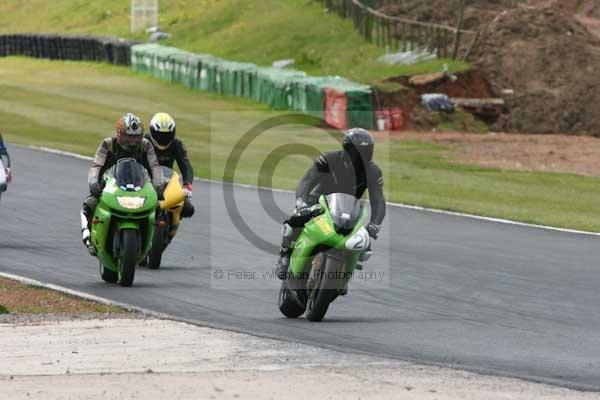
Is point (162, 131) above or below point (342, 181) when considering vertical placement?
below

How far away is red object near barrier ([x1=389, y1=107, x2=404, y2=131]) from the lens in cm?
3803

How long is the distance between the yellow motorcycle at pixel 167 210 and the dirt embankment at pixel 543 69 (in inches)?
934

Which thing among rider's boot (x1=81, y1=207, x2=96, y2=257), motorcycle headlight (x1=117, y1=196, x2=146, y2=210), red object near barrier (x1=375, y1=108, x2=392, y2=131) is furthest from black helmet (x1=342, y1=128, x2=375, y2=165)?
red object near barrier (x1=375, y1=108, x2=392, y2=131)

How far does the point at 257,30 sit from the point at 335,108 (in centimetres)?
2124

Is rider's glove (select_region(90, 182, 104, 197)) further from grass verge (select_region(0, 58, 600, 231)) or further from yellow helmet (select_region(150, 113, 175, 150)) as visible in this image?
grass verge (select_region(0, 58, 600, 231))

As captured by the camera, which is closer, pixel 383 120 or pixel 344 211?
pixel 344 211

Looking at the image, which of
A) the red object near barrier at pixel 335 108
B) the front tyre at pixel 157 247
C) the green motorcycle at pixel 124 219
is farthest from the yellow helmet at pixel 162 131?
the red object near barrier at pixel 335 108

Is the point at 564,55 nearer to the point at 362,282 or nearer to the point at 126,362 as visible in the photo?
the point at 362,282

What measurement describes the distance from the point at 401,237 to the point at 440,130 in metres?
19.3

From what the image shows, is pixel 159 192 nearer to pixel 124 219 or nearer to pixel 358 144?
pixel 124 219

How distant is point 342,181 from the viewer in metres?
12.2

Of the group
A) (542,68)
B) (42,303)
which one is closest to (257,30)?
(542,68)

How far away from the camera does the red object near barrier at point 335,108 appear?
37.3 m

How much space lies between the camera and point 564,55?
41188mm
